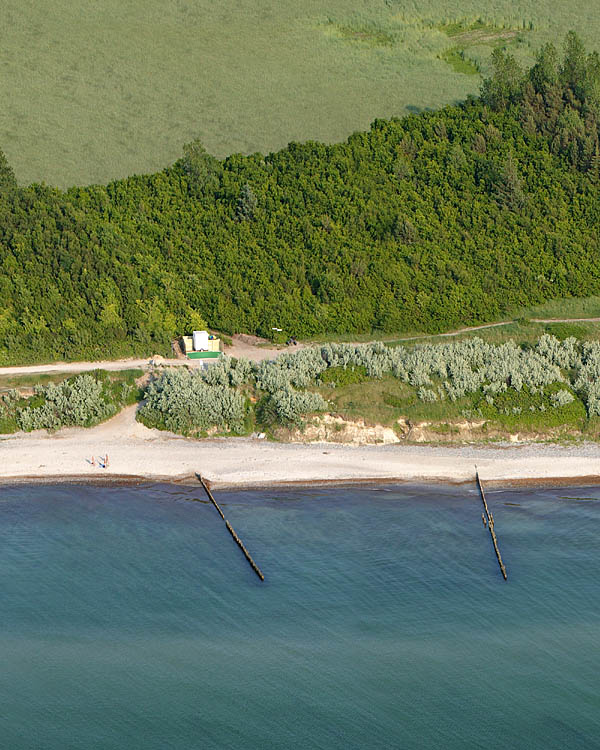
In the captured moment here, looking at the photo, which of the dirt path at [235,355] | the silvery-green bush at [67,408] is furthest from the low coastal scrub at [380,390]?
the dirt path at [235,355]

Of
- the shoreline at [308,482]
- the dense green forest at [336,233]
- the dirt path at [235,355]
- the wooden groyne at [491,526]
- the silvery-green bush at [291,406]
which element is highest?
the dense green forest at [336,233]

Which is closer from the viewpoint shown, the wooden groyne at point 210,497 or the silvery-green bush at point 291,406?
the wooden groyne at point 210,497

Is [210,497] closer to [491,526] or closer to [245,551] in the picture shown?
[245,551]

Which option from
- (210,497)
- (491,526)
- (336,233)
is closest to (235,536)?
(210,497)

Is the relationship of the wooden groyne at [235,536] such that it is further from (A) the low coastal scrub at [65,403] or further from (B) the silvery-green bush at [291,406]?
(A) the low coastal scrub at [65,403]

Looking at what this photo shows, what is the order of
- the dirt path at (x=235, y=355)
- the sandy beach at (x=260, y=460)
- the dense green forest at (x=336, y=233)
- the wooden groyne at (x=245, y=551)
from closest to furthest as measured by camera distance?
the wooden groyne at (x=245, y=551)
the sandy beach at (x=260, y=460)
the dirt path at (x=235, y=355)
the dense green forest at (x=336, y=233)

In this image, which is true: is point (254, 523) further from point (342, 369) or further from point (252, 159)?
point (252, 159)

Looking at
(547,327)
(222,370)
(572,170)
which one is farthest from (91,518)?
(572,170)

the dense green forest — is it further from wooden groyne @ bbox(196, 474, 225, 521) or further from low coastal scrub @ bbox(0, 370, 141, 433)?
wooden groyne @ bbox(196, 474, 225, 521)
